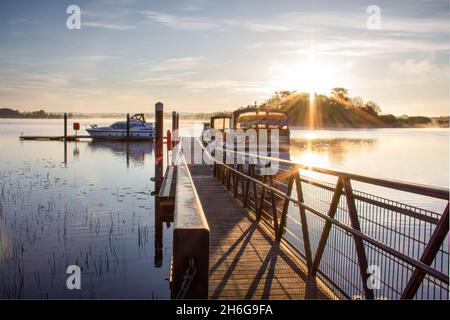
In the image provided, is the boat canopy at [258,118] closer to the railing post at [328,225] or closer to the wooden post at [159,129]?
the wooden post at [159,129]

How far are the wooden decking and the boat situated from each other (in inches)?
2263

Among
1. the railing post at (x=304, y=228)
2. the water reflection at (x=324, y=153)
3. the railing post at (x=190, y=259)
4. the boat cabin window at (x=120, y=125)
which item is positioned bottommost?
the water reflection at (x=324, y=153)

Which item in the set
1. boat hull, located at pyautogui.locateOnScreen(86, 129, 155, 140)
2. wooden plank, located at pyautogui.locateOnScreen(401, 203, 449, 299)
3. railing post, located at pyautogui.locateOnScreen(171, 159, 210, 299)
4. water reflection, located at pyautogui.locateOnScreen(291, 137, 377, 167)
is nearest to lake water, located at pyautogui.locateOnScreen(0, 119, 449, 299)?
wooden plank, located at pyautogui.locateOnScreen(401, 203, 449, 299)

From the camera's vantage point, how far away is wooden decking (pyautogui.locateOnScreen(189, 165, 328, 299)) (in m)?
5.40

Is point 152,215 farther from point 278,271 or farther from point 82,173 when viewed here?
point 82,173

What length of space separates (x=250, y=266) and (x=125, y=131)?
207 ft

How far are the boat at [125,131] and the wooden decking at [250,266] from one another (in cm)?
5749

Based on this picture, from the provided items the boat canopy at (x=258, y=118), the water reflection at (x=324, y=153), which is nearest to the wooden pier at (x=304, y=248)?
the boat canopy at (x=258, y=118)

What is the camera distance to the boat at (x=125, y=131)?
66.3 m

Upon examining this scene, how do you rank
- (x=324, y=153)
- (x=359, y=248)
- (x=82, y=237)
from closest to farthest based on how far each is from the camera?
(x=359, y=248) < (x=82, y=237) < (x=324, y=153)

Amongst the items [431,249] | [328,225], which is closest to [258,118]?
[328,225]

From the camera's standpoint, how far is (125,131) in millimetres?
67562

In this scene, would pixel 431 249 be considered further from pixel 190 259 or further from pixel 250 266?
pixel 250 266
